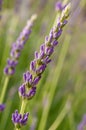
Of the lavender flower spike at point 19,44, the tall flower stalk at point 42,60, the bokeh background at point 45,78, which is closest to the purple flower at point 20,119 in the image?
the tall flower stalk at point 42,60

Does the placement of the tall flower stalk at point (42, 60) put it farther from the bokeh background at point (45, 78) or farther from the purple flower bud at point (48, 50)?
the bokeh background at point (45, 78)

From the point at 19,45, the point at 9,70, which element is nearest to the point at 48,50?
the point at 19,45

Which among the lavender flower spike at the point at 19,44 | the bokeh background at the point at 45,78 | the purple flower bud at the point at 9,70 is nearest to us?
the lavender flower spike at the point at 19,44

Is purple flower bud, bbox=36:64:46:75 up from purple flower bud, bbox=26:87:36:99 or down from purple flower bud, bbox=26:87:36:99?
up

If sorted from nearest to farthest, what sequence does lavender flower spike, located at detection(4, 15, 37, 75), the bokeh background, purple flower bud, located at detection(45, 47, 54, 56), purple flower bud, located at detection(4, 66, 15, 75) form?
purple flower bud, located at detection(45, 47, 54, 56), lavender flower spike, located at detection(4, 15, 37, 75), purple flower bud, located at detection(4, 66, 15, 75), the bokeh background

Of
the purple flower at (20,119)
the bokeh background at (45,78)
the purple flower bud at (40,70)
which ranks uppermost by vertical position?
the bokeh background at (45,78)

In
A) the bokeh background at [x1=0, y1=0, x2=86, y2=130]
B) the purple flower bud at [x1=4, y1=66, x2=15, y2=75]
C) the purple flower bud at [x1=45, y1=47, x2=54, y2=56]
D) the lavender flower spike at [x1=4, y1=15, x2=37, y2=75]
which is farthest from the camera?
the bokeh background at [x1=0, y1=0, x2=86, y2=130]

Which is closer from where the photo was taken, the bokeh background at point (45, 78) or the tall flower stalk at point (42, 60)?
the tall flower stalk at point (42, 60)

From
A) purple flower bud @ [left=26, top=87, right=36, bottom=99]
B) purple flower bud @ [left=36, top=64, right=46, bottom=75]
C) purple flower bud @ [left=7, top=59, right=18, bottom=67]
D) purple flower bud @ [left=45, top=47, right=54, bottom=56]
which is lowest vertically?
purple flower bud @ [left=26, top=87, right=36, bottom=99]

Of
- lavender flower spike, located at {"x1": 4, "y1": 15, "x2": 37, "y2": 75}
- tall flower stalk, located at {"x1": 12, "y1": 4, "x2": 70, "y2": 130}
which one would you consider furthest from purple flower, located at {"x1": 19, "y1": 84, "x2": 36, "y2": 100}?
lavender flower spike, located at {"x1": 4, "y1": 15, "x2": 37, "y2": 75}

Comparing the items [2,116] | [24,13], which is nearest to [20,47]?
[2,116]

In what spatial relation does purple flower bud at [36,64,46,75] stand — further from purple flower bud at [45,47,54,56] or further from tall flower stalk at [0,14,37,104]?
tall flower stalk at [0,14,37,104]
